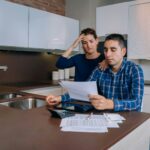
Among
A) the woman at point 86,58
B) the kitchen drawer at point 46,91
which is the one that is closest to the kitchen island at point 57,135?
the woman at point 86,58

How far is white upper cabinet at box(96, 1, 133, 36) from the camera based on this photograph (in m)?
3.58

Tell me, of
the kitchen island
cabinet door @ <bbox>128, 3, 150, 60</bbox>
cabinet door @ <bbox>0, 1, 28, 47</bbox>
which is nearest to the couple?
the kitchen island

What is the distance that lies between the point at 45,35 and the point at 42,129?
2.37m

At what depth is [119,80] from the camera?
1676 millimetres

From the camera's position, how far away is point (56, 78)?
3.87 m

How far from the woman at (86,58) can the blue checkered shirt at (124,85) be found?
430 mm

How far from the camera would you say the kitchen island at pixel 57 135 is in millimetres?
894

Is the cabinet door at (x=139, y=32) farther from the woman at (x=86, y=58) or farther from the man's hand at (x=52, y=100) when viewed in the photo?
the man's hand at (x=52, y=100)

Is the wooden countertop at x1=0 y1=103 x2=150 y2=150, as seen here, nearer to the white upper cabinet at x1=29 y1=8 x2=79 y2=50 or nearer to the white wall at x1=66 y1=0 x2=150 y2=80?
the white upper cabinet at x1=29 y1=8 x2=79 y2=50

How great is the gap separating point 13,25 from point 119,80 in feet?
5.82

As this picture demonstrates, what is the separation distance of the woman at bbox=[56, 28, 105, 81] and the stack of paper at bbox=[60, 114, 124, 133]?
1.03m

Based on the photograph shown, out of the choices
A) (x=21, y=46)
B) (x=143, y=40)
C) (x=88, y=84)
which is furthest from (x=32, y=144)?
(x=143, y=40)

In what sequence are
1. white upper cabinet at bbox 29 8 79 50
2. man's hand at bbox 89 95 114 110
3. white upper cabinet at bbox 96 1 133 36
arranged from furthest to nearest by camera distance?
white upper cabinet at bbox 96 1 133 36, white upper cabinet at bbox 29 8 79 50, man's hand at bbox 89 95 114 110

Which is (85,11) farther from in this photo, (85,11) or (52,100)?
(52,100)
